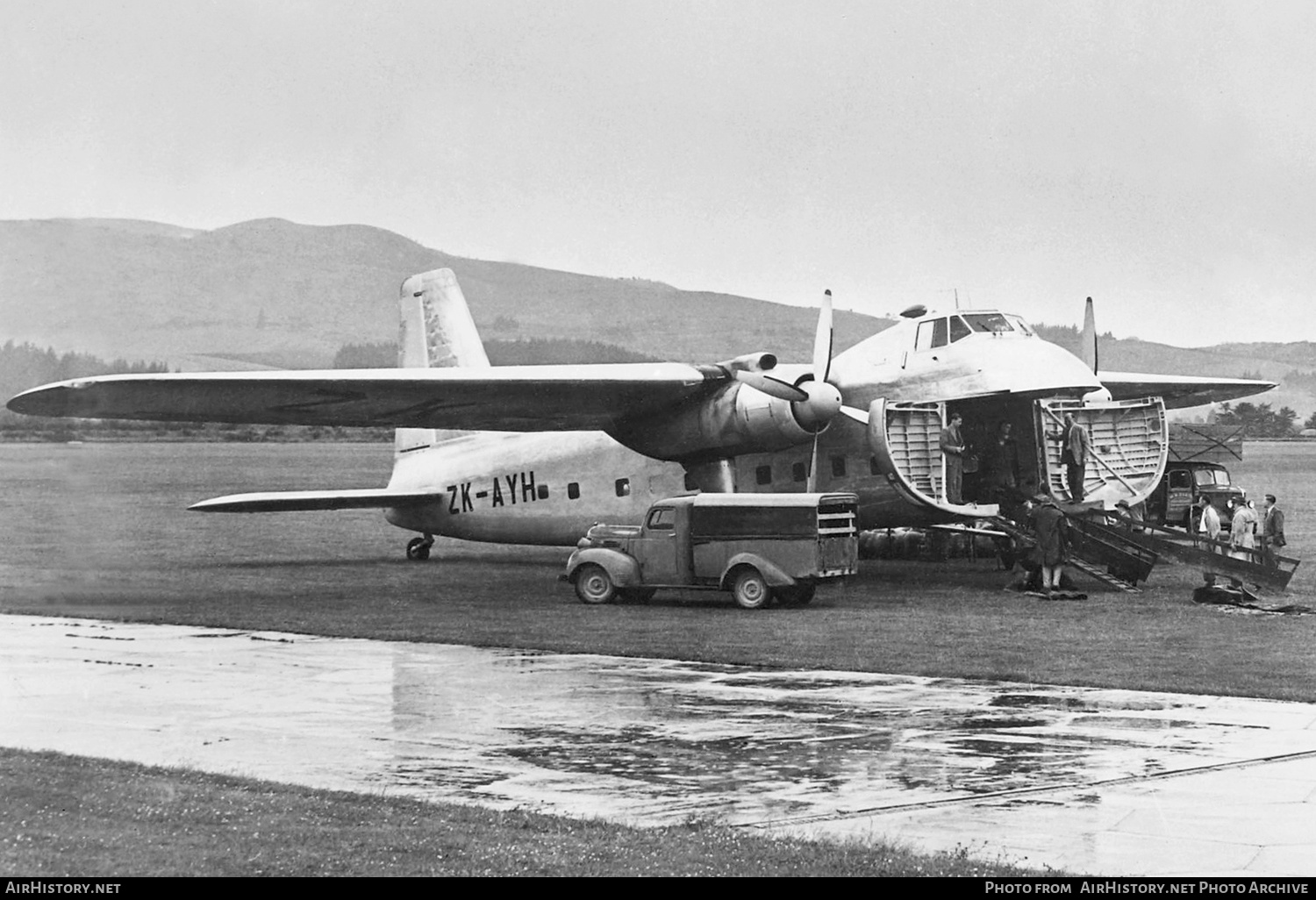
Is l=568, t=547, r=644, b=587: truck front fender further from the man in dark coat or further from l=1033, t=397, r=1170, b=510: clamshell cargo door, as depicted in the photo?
Answer: l=1033, t=397, r=1170, b=510: clamshell cargo door

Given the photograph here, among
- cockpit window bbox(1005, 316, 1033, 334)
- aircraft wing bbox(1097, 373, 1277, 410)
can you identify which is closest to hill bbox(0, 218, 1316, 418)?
cockpit window bbox(1005, 316, 1033, 334)

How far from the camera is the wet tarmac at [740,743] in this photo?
960cm

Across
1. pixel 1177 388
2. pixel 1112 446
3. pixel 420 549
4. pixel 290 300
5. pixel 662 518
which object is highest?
pixel 290 300

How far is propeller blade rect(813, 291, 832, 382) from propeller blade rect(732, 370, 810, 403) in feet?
2.56

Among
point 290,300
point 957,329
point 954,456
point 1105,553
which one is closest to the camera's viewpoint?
point 1105,553

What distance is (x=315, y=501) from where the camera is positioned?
106 feet

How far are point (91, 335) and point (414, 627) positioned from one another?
15.6 m

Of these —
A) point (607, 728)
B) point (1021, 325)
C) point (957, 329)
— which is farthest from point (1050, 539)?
A: point (607, 728)

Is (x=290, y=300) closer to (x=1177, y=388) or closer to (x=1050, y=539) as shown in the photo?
(x=1177, y=388)

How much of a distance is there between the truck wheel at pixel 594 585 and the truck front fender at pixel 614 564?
0.10 m

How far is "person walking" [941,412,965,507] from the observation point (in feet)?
87.8

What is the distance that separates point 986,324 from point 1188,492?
554 inches

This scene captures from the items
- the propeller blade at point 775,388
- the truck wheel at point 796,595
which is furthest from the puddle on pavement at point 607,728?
the propeller blade at point 775,388

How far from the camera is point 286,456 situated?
115m
